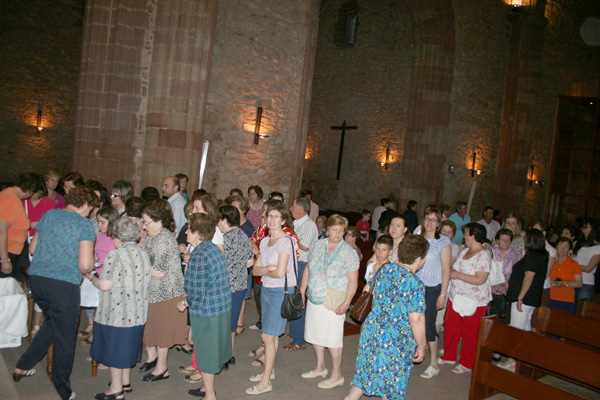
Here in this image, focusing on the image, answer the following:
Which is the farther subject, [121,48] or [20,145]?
[20,145]

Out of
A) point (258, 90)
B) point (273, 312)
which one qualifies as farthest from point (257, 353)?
point (258, 90)

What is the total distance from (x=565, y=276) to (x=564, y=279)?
0.14ft

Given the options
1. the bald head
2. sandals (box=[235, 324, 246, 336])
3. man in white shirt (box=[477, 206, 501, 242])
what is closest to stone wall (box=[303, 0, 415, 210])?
man in white shirt (box=[477, 206, 501, 242])

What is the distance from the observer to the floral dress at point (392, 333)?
10.6ft

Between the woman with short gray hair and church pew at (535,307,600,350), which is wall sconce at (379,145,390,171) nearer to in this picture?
church pew at (535,307,600,350)

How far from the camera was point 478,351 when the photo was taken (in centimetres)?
430

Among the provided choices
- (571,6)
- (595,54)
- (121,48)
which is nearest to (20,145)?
(121,48)

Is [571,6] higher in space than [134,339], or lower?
higher

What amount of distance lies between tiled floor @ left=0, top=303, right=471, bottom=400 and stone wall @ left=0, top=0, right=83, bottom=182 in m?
12.0

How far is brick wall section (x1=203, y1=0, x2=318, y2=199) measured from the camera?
29.1 feet

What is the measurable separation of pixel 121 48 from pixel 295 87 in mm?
3698

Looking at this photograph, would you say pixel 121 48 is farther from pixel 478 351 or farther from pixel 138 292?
pixel 478 351

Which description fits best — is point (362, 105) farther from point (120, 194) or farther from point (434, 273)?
point (120, 194)

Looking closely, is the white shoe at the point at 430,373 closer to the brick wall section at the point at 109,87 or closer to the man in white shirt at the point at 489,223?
the man in white shirt at the point at 489,223
